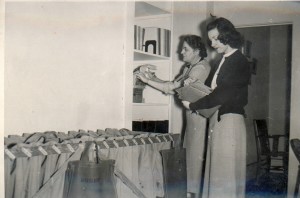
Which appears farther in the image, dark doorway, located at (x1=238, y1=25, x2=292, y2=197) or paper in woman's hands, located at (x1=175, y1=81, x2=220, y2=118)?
dark doorway, located at (x1=238, y1=25, x2=292, y2=197)

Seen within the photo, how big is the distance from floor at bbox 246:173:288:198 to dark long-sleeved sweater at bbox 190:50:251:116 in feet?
5.72

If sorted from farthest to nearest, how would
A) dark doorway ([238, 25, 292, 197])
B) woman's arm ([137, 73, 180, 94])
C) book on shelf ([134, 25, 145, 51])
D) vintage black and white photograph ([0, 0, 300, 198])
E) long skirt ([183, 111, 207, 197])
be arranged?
A: 1. dark doorway ([238, 25, 292, 197])
2. book on shelf ([134, 25, 145, 51])
3. woman's arm ([137, 73, 180, 94])
4. long skirt ([183, 111, 207, 197])
5. vintage black and white photograph ([0, 0, 300, 198])

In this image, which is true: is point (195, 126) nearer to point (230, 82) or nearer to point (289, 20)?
point (230, 82)

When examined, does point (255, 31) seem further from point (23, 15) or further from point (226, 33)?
point (23, 15)

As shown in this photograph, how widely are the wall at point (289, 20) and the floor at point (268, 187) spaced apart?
37 centimetres

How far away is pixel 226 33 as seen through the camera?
7.61 ft

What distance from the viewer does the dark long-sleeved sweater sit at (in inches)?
88.2

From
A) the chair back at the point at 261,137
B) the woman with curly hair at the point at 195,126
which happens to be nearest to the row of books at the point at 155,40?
the woman with curly hair at the point at 195,126

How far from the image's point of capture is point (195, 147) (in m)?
2.65

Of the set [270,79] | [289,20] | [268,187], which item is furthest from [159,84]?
[270,79]

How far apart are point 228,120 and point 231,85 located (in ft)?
0.73

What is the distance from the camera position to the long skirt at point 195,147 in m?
2.61

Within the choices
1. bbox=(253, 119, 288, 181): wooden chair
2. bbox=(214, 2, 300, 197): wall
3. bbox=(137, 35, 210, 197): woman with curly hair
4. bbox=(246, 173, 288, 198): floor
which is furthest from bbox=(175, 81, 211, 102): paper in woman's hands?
bbox=(253, 119, 288, 181): wooden chair

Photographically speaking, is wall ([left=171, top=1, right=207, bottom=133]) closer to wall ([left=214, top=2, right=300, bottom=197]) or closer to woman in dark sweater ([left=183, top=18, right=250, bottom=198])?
wall ([left=214, top=2, right=300, bottom=197])
